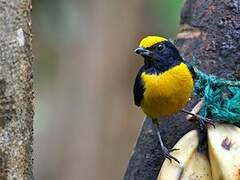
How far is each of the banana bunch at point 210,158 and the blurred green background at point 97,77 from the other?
3.99 metres

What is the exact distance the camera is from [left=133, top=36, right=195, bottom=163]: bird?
8.71 ft

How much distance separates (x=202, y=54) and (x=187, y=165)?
513mm

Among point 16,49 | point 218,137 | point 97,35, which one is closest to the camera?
point 16,49

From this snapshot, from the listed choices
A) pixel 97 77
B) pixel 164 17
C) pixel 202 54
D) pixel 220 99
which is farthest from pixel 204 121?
pixel 164 17

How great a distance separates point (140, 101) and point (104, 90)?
3.72 meters

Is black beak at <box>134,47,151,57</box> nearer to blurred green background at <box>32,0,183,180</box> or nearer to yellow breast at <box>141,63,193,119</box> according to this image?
yellow breast at <box>141,63,193,119</box>

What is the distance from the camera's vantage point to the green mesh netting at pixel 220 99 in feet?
7.93

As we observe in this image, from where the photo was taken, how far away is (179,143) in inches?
94.7

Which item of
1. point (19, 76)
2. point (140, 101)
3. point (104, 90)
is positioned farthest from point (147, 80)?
point (104, 90)

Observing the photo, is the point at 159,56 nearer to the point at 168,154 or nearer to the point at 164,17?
the point at 168,154

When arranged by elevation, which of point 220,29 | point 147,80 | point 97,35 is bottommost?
point 97,35

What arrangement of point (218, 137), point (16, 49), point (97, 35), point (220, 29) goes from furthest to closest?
1. point (97, 35)
2. point (220, 29)
3. point (218, 137)
4. point (16, 49)

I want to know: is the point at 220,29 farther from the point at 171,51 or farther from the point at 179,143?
the point at 179,143

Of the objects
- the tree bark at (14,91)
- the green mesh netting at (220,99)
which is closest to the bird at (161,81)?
the green mesh netting at (220,99)
